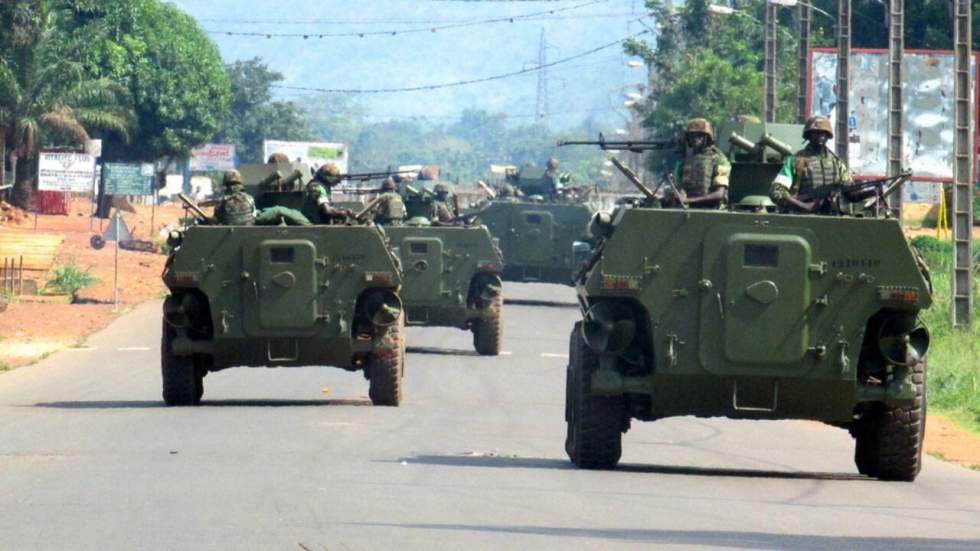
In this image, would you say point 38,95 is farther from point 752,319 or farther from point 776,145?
point 752,319

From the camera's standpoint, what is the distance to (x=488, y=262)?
1074 inches

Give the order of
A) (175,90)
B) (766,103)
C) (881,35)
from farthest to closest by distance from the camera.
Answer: (175,90) → (881,35) → (766,103)

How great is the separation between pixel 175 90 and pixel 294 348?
215 ft

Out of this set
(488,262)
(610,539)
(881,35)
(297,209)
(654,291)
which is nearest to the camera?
(610,539)

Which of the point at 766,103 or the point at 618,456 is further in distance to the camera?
the point at 766,103

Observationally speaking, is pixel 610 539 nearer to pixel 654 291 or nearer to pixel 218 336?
pixel 654 291

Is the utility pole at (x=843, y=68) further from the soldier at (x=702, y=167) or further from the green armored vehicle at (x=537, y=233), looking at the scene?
the soldier at (x=702, y=167)

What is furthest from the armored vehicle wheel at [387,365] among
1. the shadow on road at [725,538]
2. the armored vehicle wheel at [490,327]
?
the shadow on road at [725,538]

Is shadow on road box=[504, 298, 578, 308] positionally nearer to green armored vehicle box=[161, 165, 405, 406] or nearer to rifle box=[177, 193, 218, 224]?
rifle box=[177, 193, 218, 224]

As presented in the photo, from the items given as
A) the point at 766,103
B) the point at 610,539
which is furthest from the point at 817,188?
the point at 766,103

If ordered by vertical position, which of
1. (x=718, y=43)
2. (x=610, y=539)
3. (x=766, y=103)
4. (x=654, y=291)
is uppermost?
(x=718, y=43)

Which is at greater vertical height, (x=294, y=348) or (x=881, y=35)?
(x=881, y=35)

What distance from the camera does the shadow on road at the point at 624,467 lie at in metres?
13.9

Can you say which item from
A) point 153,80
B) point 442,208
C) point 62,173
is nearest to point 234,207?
point 442,208
